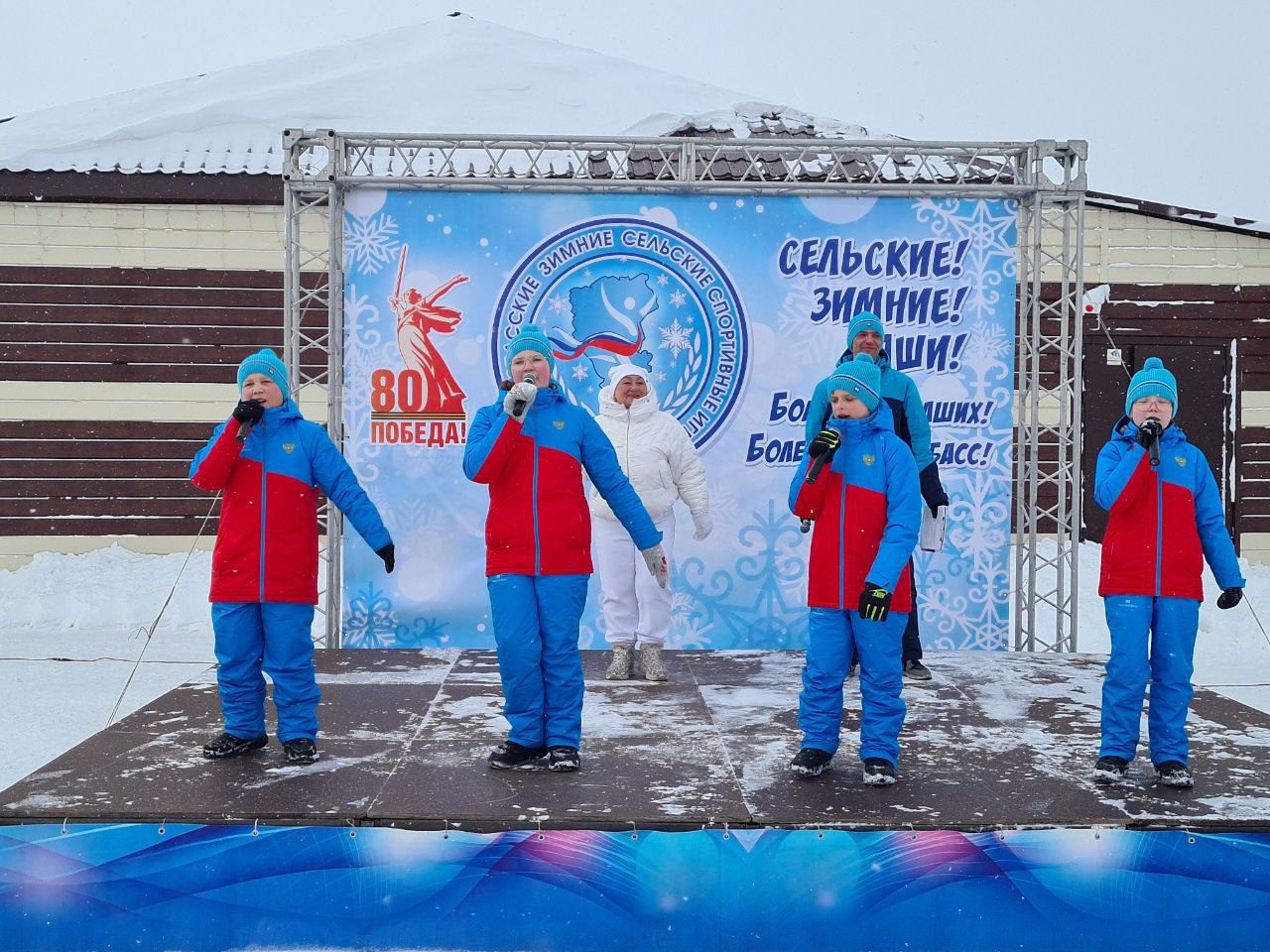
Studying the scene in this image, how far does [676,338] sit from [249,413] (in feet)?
11.5

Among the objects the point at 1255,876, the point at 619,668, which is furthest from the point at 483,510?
the point at 1255,876

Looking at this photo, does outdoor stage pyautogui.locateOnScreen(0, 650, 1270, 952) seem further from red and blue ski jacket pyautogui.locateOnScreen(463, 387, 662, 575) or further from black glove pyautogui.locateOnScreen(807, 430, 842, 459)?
black glove pyautogui.locateOnScreen(807, 430, 842, 459)

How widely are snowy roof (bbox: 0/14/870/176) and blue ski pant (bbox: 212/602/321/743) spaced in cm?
851

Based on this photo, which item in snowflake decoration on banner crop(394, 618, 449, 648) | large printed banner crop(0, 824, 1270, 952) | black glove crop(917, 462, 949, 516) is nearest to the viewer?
large printed banner crop(0, 824, 1270, 952)

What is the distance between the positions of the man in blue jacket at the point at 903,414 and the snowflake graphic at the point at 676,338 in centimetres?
153

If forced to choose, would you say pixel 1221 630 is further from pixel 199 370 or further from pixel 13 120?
pixel 13 120

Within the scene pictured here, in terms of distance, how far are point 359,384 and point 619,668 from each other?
101 inches

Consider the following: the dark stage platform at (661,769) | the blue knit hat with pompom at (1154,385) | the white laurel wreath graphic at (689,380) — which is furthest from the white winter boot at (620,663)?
the blue knit hat with pompom at (1154,385)

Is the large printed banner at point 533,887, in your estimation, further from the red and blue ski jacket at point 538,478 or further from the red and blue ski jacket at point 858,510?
the red and blue ski jacket at point 538,478

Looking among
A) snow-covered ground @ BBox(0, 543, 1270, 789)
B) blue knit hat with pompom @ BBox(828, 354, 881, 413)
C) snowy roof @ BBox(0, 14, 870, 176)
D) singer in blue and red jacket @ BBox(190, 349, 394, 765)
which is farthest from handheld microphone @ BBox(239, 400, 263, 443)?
snowy roof @ BBox(0, 14, 870, 176)

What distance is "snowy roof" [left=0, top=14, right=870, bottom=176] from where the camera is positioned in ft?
39.8

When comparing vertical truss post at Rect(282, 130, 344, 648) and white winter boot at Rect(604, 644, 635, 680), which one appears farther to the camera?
vertical truss post at Rect(282, 130, 344, 648)

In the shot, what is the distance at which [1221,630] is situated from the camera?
33.4 feet

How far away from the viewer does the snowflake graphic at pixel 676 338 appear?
23.8 ft
